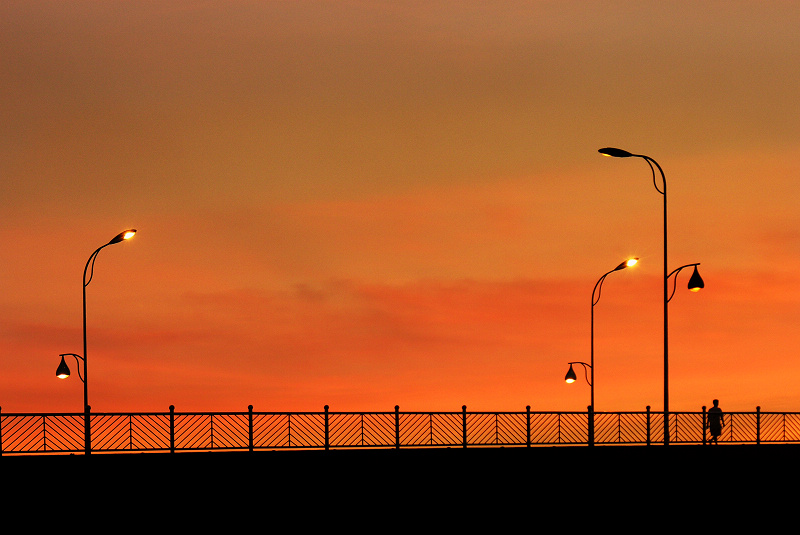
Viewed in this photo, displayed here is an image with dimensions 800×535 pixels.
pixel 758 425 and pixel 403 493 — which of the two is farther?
pixel 758 425

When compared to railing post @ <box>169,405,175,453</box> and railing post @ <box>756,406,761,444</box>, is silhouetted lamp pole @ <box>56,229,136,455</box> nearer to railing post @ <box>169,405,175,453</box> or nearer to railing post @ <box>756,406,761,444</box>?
railing post @ <box>169,405,175,453</box>

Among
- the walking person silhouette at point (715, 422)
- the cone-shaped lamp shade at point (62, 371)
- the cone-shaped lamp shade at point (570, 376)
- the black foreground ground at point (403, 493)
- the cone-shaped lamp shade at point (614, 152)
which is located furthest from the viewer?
the cone-shaped lamp shade at point (570, 376)

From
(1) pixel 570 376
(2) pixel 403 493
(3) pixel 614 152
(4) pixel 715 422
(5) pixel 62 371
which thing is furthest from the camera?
(1) pixel 570 376

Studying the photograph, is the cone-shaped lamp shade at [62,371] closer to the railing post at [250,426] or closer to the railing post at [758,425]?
the railing post at [250,426]

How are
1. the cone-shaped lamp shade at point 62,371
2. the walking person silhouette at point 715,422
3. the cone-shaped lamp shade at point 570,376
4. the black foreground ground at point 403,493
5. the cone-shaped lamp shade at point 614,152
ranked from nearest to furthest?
the black foreground ground at point 403,493, the cone-shaped lamp shade at point 614,152, the cone-shaped lamp shade at point 62,371, the walking person silhouette at point 715,422, the cone-shaped lamp shade at point 570,376

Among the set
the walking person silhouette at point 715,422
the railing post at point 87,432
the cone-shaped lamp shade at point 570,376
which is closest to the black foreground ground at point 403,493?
the railing post at point 87,432

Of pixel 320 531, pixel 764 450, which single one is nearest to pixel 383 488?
pixel 320 531

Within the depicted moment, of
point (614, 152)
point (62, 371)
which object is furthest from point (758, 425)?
point (62, 371)

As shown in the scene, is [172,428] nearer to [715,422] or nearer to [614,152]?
[614,152]

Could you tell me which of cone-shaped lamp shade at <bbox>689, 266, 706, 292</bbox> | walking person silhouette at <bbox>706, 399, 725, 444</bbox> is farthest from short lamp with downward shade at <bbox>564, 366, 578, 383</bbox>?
cone-shaped lamp shade at <bbox>689, 266, 706, 292</bbox>

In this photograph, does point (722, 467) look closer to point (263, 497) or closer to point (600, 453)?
point (600, 453)

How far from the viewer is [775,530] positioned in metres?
22.8

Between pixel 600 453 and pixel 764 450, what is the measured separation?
23.3 ft

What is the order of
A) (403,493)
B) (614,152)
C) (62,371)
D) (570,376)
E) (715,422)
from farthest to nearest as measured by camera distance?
(570,376), (715,422), (62,371), (614,152), (403,493)
